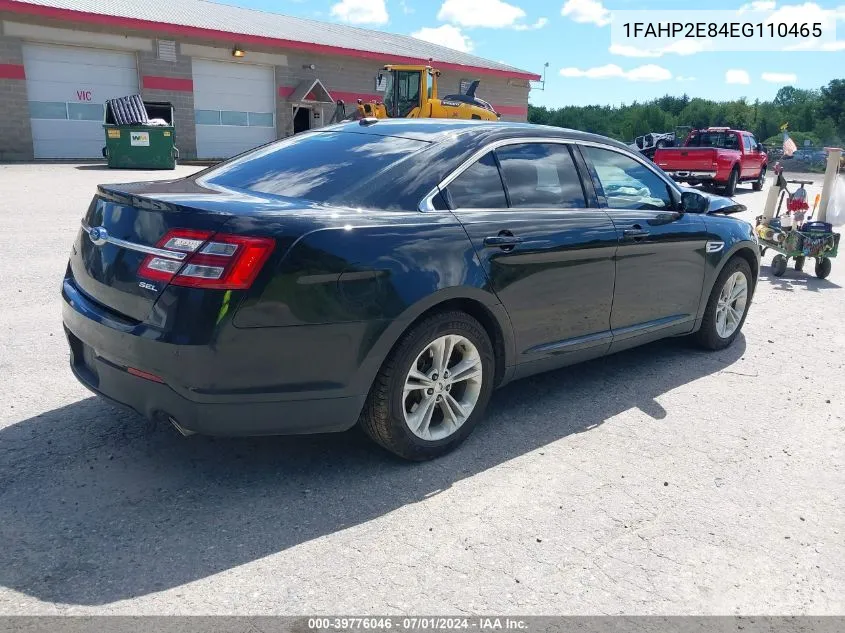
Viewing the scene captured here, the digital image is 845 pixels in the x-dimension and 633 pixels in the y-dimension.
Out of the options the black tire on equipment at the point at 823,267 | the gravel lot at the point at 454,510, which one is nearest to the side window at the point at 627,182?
the gravel lot at the point at 454,510

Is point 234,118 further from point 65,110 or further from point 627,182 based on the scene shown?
point 627,182

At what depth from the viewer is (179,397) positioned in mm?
2867

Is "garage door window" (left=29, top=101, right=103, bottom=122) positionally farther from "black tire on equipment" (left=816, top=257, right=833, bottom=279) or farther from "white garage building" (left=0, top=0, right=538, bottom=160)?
"black tire on equipment" (left=816, top=257, right=833, bottom=279)

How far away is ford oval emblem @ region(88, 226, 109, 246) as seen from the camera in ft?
10.4

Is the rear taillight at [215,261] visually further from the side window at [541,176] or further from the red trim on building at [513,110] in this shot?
the red trim on building at [513,110]

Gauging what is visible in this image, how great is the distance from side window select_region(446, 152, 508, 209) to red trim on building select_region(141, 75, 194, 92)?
965 inches

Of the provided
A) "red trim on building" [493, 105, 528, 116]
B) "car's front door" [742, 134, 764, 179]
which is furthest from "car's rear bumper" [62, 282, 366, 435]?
"red trim on building" [493, 105, 528, 116]

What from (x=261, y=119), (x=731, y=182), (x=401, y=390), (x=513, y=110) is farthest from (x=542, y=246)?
(x=513, y=110)

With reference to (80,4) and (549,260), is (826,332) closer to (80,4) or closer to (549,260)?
(549,260)

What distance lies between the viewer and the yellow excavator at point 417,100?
22.9m

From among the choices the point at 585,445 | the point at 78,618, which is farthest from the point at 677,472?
the point at 78,618

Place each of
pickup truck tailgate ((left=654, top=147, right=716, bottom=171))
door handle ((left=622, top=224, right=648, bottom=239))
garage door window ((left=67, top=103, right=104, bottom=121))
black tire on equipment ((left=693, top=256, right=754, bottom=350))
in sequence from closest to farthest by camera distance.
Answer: door handle ((left=622, top=224, right=648, bottom=239))
black tire on equipment ((left=693, top=256, right=754, bottom=350))
pickup truck tailgate ((left=654, top=147, right=716, bottom=171))
garage door window ((left=67, top=103, right=104, bottom=121))

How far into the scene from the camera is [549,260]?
3.90m

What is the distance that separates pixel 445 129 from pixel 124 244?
1.80 meters
